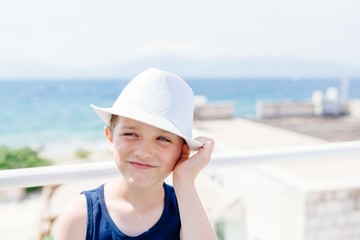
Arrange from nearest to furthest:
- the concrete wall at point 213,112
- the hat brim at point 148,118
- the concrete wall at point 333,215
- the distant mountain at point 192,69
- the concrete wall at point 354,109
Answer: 1. the hat brim at point 148,118
2. the concrete wall at point 333,215
3. the concrete wall at point 213,112
4. the concrete wall at point 354,109
5. the distant mountain at point 192,69

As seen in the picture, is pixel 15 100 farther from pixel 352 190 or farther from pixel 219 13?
pixel 352 190

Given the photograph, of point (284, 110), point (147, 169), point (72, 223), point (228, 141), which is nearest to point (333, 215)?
point (147, 169)

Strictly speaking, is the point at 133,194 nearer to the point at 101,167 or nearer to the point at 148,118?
the point at 101,167

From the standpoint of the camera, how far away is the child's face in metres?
1.27

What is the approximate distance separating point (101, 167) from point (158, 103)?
36 cm

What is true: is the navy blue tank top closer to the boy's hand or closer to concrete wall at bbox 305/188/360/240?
the boy's hand

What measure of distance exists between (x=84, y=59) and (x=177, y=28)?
4038 centimetres

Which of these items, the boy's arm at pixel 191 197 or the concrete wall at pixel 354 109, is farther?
the concrete wall at pixel 354 109

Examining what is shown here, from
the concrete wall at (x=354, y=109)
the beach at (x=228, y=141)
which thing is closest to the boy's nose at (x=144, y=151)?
the beach at (x=228, y=141)

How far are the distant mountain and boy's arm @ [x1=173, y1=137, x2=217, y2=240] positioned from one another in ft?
382

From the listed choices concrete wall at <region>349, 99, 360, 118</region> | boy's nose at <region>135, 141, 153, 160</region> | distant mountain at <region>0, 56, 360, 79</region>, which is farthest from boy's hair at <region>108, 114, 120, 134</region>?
distant mountain at <region>0, 56, 360, 79</region>

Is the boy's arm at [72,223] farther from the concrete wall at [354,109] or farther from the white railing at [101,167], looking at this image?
the concrete wall at [354,109]

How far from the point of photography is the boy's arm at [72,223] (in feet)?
4.07

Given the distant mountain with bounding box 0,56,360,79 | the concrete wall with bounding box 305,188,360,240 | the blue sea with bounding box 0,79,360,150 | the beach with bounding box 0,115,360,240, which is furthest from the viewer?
the distant mountain with bounding box 0,56,360,79
